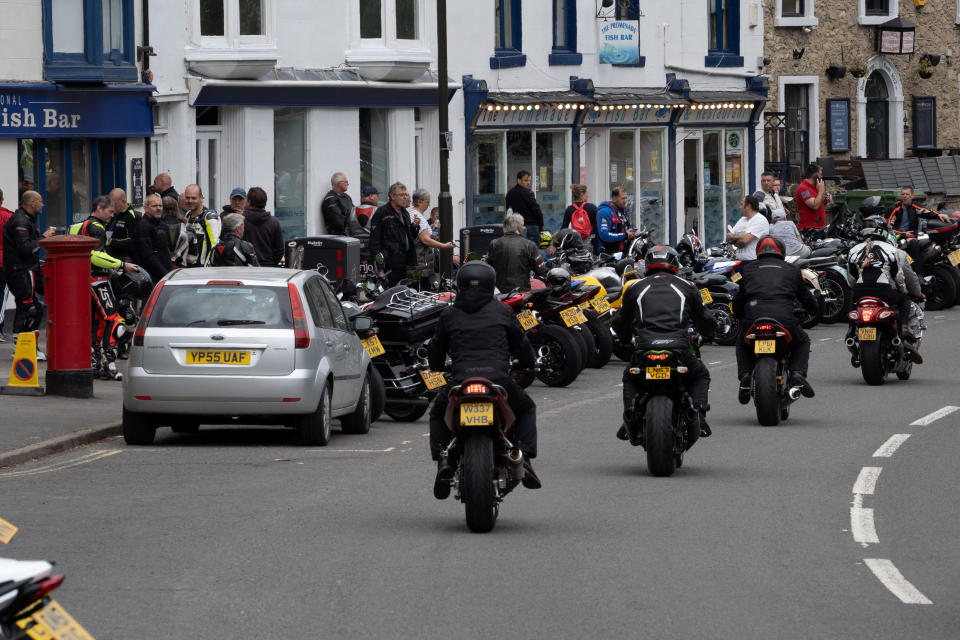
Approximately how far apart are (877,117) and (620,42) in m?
13.7

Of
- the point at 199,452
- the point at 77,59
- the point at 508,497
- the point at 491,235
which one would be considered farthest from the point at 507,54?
the point at 508,497

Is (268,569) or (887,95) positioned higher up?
(887,95)

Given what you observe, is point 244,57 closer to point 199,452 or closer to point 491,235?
point 491,235

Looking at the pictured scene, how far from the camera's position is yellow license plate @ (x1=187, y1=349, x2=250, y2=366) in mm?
14461

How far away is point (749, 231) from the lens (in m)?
25.8

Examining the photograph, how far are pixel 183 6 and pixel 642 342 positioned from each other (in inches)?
663

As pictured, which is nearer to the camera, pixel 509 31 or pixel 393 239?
pixel 393 239

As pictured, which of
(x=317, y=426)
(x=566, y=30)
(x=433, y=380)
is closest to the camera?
(x=317, y=426)

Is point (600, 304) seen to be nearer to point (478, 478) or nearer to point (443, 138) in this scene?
point (443, 138)

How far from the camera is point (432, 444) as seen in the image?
35.3 feet

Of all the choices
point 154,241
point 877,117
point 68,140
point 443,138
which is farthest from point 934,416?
point 877,117

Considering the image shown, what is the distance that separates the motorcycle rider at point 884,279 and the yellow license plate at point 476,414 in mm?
10105

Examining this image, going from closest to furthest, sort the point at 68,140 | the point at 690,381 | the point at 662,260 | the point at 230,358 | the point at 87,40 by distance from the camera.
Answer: the point at 690,381
the point at 662,260
the point at 230,358
the point at 87,40
the point at 68,140

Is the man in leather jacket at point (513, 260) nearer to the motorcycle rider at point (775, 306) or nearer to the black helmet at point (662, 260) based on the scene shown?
the motorcycle rider at point (775, 306)
